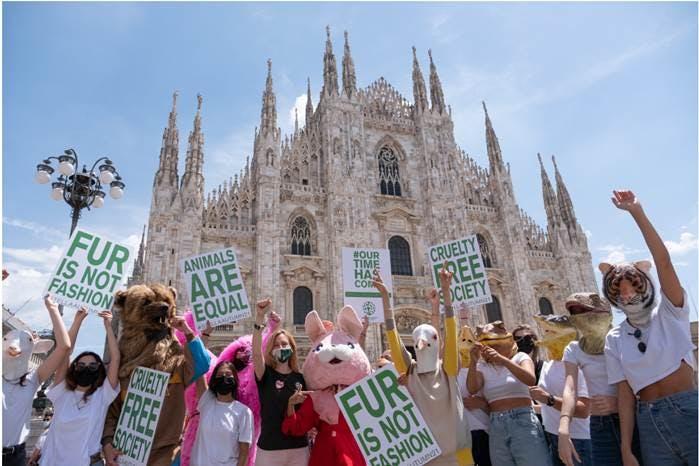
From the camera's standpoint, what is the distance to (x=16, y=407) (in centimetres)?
327

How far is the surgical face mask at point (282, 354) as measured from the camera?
375 cm

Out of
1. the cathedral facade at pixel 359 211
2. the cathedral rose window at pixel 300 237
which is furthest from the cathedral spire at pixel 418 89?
the cathedral rose window at pixel 300 237

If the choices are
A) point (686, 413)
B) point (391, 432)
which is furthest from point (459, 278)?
point (686, 413)

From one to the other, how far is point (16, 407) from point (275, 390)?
1973 millimetres

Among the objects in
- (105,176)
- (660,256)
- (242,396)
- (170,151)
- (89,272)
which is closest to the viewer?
(660,256)

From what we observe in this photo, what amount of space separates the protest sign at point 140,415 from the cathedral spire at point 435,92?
2387 centimetres

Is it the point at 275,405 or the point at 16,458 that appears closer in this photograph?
the point at 16,458

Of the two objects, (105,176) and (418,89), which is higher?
(418,89)

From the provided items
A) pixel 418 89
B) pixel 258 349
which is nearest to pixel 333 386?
pixel 258 349

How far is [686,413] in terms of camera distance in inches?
95.1

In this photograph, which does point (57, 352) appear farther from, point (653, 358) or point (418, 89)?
point (418, 89)

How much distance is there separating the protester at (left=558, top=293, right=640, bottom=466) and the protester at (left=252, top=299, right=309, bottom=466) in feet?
6.70

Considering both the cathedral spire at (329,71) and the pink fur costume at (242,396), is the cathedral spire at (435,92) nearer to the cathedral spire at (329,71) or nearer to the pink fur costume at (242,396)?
the cathedral spire at (329,71)

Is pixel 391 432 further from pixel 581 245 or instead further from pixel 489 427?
pixel 581 245
